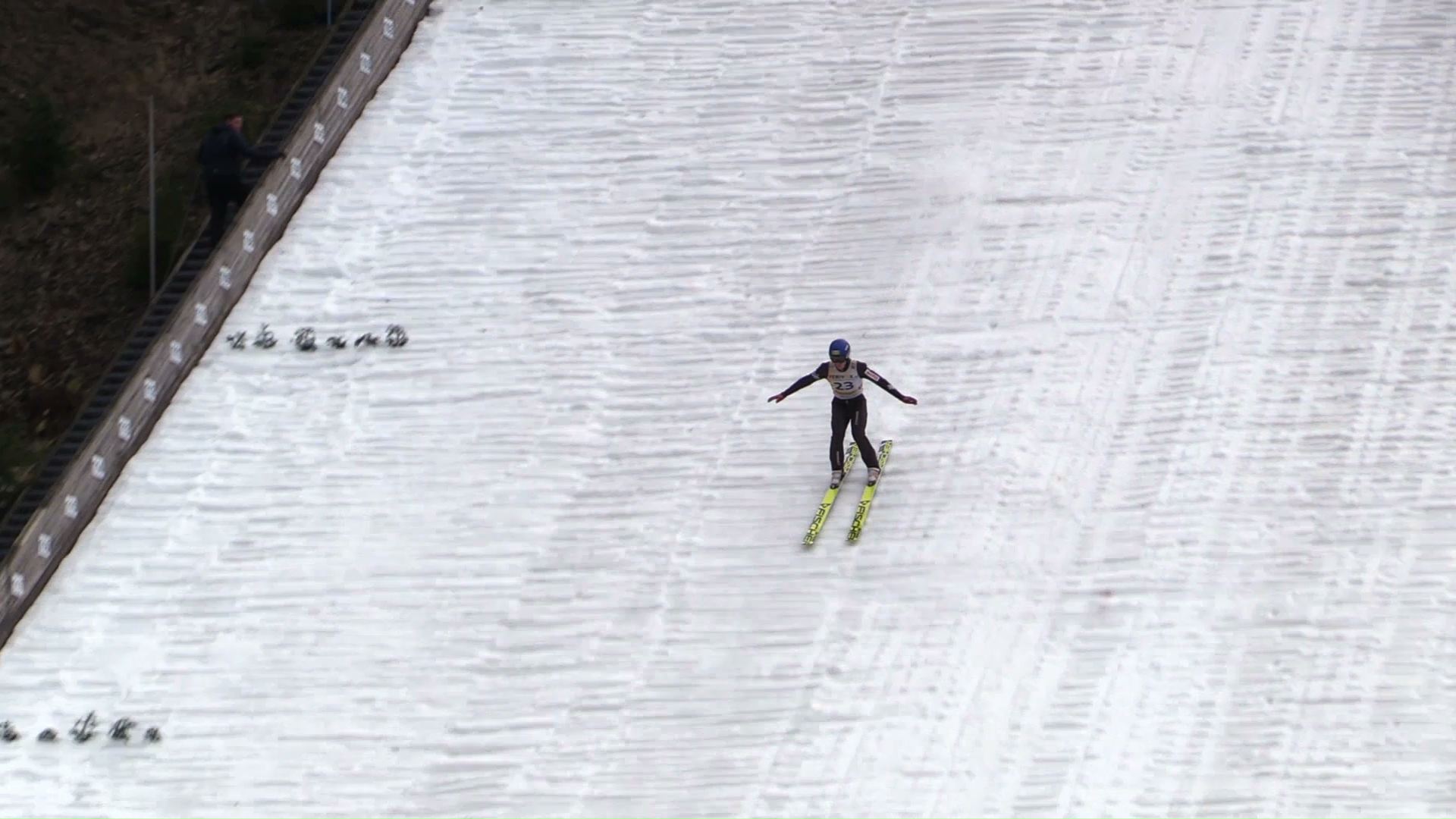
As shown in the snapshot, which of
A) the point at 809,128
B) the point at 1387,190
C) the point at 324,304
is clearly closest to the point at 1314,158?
the point at 1387,190

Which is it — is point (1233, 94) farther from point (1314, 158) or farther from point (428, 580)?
point (428, 580)

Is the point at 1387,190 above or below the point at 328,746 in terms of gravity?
above

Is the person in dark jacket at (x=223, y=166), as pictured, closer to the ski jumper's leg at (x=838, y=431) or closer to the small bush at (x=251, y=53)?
the small bush at (x=251, y=53)

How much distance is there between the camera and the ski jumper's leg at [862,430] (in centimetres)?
1747

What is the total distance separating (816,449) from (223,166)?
6146 millimetres

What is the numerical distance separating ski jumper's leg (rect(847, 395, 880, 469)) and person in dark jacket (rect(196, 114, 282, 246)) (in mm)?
6495

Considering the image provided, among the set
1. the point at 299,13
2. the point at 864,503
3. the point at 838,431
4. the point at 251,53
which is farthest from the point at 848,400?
the point at 299,13

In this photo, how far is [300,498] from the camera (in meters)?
18.6

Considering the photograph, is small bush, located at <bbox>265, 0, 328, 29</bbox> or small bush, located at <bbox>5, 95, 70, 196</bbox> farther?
small bush, located at <bbox>265, 0, 328, 29</bbox>

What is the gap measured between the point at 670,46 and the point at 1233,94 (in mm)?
5731

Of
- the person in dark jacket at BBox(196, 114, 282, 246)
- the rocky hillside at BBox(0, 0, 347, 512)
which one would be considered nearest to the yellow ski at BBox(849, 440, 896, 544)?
the person in dark jacket at BBox(196, 114, 282, 246)

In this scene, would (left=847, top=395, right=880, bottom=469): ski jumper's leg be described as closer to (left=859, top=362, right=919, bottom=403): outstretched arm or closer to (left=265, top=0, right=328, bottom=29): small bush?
(left=859, top=362, right=919, bottom=403): outstretched arm

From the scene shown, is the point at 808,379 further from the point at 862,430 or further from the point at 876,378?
the point at 862,430

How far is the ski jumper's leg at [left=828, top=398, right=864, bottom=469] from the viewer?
1747 cm
